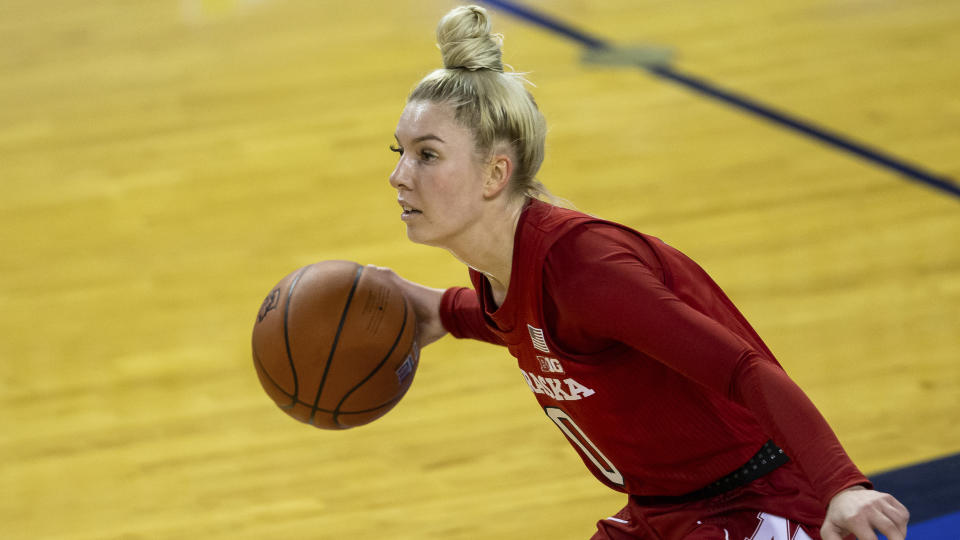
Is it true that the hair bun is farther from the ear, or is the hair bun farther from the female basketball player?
the ear

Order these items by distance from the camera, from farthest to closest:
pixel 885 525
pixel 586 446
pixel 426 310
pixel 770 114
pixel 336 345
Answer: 1. pixel 770 114
2. pixel 426 310
3. pixel 336 345
4. pixel 586 446
5. pixel 885 525

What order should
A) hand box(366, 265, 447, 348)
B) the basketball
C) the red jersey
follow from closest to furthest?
the red jersey < the basketball < hand box(366, 265, 447, 348)

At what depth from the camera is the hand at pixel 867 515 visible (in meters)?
1.46

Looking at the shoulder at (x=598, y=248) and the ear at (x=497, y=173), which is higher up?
the ear at (x=497, y=173)

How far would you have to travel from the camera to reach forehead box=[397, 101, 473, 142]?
1.91m

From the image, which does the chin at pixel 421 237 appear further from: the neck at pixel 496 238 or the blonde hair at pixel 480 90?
the blonde hair at pixel 480 90

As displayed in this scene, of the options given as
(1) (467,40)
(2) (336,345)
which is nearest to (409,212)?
(1) (467,40)

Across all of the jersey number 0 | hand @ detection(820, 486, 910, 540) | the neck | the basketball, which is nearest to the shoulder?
the neck

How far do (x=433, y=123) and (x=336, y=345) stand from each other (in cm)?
55

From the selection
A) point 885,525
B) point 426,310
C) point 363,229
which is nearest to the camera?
point 885,525

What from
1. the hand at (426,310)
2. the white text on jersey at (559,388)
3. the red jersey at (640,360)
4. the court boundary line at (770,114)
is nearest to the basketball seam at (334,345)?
the hand at (426,310)

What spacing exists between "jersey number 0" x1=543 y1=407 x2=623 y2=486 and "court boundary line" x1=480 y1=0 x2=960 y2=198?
2529 mm

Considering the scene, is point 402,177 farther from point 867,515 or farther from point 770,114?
point 770,114

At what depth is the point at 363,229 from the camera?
4.15m
